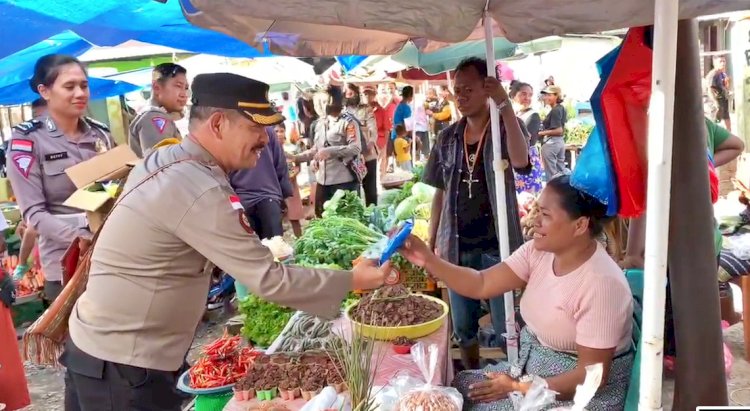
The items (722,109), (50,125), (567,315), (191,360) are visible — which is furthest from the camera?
(722,109)

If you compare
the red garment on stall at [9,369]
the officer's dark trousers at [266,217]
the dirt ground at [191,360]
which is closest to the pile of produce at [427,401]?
the dirt ground at [191,360]

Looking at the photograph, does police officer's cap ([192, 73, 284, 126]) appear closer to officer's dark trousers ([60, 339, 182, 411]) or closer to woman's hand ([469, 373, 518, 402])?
officer's dark trousers ([60, 339, 182, 411])

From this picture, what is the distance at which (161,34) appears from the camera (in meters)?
5.49

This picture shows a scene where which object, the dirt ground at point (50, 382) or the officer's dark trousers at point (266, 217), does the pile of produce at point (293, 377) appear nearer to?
the dirt ground at point (50, 382)

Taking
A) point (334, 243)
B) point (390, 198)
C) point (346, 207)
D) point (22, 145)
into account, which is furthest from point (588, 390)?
point (390, 198)

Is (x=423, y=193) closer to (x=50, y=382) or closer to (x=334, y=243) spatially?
(x=334, y=243)

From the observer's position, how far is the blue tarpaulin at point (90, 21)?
3574mm

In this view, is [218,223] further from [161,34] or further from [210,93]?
[161,34]

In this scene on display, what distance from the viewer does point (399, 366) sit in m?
2.58

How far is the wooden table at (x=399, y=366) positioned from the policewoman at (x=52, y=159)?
1785 mm

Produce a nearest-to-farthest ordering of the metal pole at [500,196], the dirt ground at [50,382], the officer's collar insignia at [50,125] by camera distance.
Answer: the metal pole at [500,196], the officer's collar insignia at [50,125], the dirt ground at [50,382]

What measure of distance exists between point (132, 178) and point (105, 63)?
11971mm

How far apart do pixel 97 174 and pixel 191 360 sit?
8.46 feet

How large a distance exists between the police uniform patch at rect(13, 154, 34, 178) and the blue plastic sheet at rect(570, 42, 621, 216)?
302 centimetres
